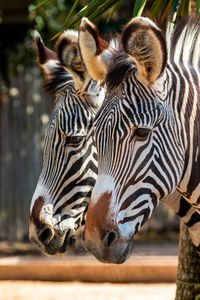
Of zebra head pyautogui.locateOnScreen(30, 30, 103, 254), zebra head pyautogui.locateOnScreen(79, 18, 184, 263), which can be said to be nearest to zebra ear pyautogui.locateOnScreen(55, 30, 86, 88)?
zebra head pyautogui.locateOnScreen(30, 30, 103, 254)

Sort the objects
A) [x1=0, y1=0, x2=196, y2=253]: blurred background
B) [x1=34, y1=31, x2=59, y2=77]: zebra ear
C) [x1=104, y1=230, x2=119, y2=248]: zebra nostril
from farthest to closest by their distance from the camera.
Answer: [x1=0, y1=0, x2=196, y2=253]: blurred background
[x1=34, y1=31, x2=59, y2=77]: zebra ear
[x1=104, y1=230, x2=119, y2=248]: zebra nostril

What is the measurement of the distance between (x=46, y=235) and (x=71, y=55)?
4.51ft

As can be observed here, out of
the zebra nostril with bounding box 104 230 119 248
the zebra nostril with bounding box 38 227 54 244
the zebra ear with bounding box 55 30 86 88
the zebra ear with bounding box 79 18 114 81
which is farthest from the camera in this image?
the zebra ear with bounding box 55 30 86 88

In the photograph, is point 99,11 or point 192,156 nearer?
point 192,156

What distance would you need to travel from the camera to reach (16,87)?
11.7m

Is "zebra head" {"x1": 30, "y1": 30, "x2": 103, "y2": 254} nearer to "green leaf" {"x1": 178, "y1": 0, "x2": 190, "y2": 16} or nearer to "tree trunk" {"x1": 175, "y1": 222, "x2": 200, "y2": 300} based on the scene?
"green leaf" {"x1": 178, "y1": 0, "x2": 190, "y2": 16}

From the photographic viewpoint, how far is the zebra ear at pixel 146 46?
2.82 meters

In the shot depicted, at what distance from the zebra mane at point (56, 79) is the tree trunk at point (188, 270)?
1582mm

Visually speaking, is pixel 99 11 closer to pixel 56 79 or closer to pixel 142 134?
pixel 56 79

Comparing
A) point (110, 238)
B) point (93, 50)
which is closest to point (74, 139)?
point (93, 50)

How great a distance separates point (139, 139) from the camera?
9.61 feet

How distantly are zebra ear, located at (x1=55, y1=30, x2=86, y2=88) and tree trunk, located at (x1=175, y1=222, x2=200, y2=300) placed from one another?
1.59 meters

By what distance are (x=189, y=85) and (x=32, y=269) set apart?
6128mm

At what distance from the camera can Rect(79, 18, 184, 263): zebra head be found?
2801mm
